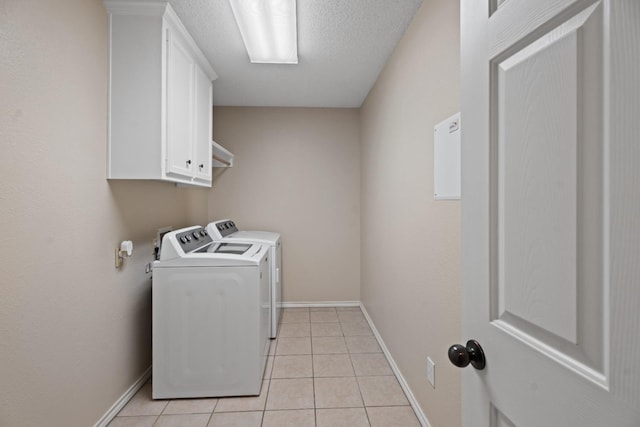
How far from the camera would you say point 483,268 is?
725mm

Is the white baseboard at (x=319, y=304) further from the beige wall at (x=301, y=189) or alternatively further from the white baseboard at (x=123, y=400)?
the white baseboard at (x=123, y=400)

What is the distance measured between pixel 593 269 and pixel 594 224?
2.6 inches

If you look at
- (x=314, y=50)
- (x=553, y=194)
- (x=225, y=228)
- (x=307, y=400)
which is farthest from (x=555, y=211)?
(x=225, y=228)

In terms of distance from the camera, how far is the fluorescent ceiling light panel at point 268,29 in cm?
177

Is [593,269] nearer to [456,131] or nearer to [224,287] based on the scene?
[456,131]

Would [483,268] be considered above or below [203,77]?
below

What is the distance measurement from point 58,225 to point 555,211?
181cm

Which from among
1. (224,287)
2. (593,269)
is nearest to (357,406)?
(224,287)

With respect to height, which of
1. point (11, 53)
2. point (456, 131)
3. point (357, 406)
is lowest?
point (357, 406)

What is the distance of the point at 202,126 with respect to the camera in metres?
2.58

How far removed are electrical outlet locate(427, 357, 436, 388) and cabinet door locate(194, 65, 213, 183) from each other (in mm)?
1984

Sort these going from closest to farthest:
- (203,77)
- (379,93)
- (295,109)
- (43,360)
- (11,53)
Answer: (11,53) → (43,360) → (203,77) → (379,93) → (295,109)

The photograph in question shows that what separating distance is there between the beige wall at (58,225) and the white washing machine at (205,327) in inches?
9.4

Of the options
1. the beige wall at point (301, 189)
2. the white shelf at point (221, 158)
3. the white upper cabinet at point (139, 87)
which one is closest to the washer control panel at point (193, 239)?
the white upper cabinet at point (139, 87)
